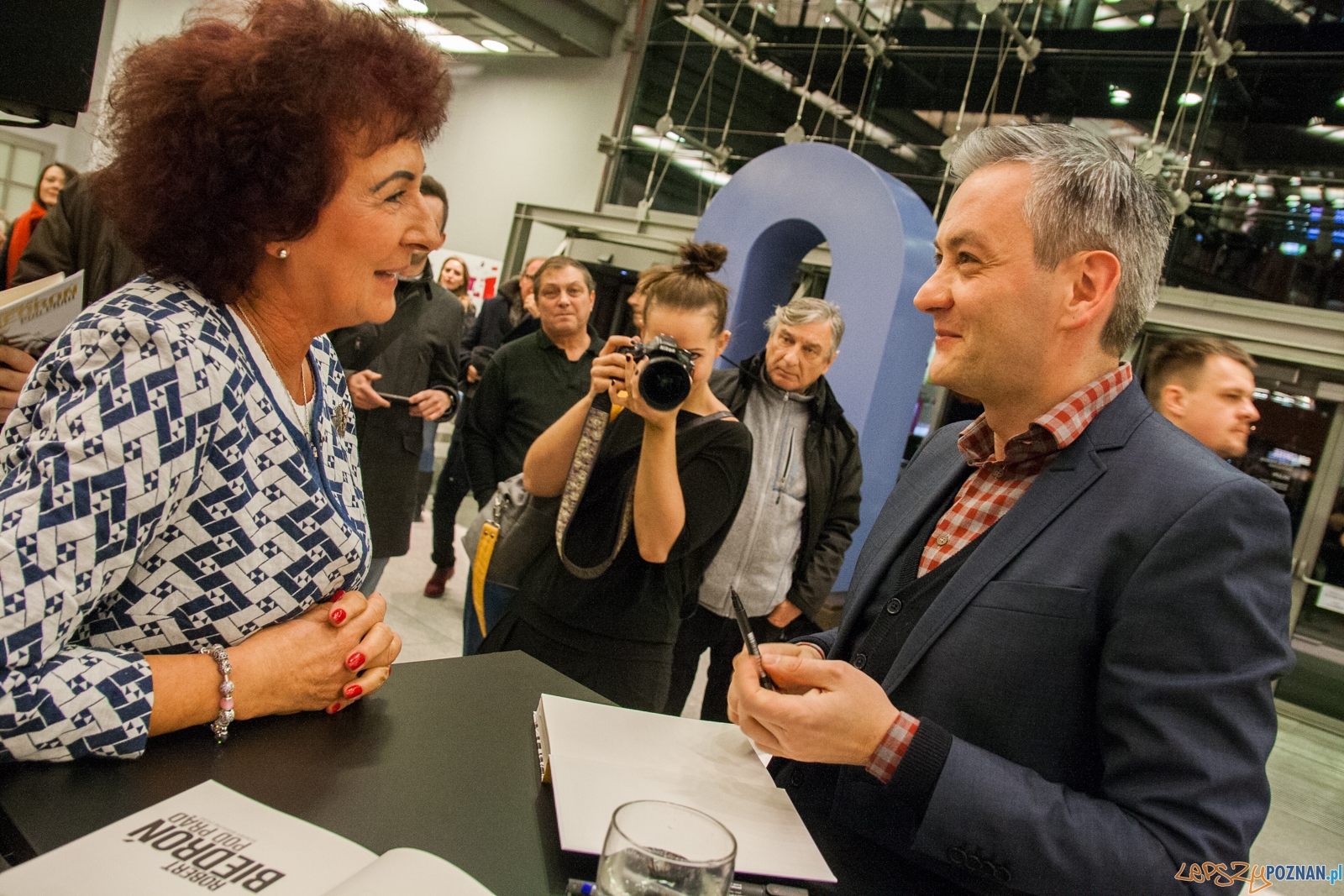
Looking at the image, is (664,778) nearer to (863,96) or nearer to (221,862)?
(221,862)

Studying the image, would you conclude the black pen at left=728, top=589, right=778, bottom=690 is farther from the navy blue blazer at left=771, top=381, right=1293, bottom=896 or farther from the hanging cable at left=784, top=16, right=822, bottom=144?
the hanging cable at left=784, top=16, right=822, bottom=144

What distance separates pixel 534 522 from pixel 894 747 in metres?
1.25

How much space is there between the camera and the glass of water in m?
0.60

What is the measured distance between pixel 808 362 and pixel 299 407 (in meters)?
2.07

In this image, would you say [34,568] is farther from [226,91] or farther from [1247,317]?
[1247,317]

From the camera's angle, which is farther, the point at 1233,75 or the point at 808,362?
the point at 1233,75

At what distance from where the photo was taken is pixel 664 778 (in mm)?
954

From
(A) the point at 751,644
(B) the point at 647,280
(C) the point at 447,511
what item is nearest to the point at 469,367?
(C) the point at 447,511

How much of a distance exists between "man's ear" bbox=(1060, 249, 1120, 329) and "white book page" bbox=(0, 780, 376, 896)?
105 cm

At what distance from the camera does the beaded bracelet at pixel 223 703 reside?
3.01 feet

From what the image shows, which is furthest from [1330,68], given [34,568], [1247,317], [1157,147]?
[34,568]

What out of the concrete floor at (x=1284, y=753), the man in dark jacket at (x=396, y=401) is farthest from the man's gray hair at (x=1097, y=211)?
the concrete floor at (x=1284, y=753)

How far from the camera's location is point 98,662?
0.84 metres

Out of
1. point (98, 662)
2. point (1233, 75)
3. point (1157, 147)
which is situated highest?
point (1233, 75)
